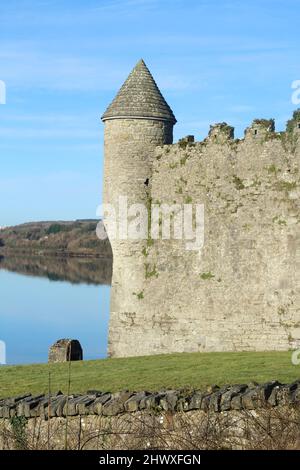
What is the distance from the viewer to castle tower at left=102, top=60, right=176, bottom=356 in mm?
25703

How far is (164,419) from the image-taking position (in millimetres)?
12289

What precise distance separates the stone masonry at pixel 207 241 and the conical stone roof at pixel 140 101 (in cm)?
4

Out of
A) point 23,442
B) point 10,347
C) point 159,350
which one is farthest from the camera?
A: point 10,347

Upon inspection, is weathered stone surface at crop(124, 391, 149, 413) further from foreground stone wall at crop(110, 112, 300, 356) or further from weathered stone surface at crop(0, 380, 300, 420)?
foreground stone wall at crop(110, 112, 300, 356)

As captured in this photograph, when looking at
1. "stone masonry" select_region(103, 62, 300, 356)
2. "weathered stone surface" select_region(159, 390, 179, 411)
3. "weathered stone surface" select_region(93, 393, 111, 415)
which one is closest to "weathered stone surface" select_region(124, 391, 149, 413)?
"weathered stone surface" select_region(159, 390, 179, 411)

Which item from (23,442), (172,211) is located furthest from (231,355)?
(23,442)

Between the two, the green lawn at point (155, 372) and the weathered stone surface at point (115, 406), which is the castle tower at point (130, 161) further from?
the weathered stone surface at point (115, 406)

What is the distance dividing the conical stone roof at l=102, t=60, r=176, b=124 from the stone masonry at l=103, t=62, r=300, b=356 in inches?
1.4

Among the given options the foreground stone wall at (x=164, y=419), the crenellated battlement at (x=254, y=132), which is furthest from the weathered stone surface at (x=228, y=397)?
the crenellated battlement at (x=254, y=132)

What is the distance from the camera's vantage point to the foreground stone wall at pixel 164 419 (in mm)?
10266

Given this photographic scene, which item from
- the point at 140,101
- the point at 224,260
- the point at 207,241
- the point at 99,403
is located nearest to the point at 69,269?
the point at 140,101

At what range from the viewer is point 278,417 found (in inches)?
407
